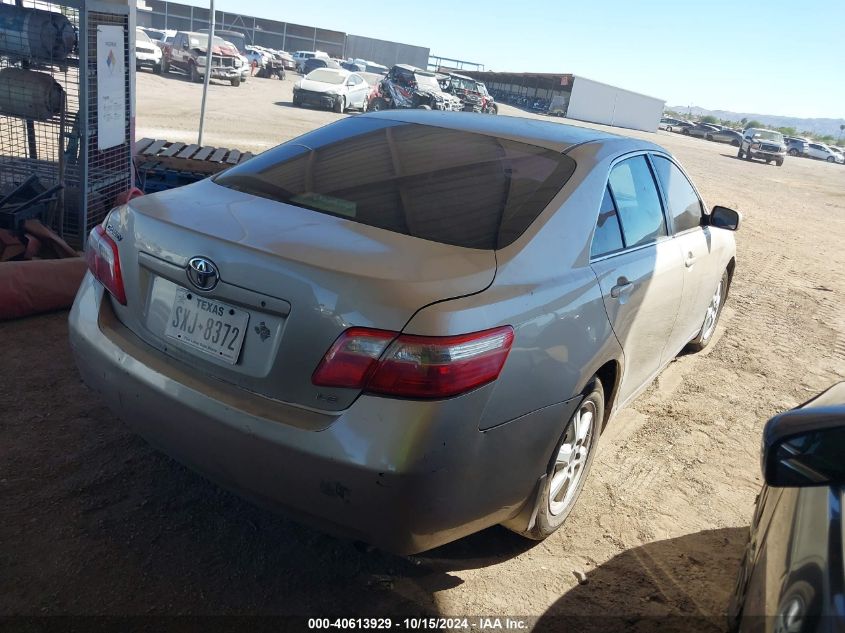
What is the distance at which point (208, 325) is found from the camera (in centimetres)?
232

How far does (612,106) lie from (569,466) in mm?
58186

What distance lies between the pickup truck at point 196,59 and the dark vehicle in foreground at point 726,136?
39.2 meters

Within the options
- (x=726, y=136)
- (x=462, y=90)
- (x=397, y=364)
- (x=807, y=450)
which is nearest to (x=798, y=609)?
(x=807, y=450)

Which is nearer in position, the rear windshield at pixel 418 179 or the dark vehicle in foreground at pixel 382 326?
the dark vehicle in foreground at pixel 382 326

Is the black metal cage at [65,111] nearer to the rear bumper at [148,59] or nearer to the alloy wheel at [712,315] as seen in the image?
the alloy wheel at [712,315]

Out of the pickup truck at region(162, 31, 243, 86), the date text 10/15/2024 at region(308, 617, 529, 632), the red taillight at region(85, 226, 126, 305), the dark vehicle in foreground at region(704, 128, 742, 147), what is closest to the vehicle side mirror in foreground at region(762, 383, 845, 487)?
the date text 10/15/2024 at region(308, 617, 529, 632)

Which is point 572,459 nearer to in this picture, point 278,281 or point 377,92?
point 278,281

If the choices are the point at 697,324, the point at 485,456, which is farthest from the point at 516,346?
the point at 697,324

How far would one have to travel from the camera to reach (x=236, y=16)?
57.9 m

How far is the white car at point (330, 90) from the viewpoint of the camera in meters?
24.6

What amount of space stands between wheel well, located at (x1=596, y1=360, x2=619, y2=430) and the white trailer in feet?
179

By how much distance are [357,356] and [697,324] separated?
142 inches

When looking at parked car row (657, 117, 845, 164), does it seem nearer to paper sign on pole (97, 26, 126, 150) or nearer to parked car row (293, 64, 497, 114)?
parked car row (293, 64, 497, 114)

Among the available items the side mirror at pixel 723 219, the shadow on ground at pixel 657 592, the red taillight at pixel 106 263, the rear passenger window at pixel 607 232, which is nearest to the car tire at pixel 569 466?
the shadow on ground at pixel 657 592
